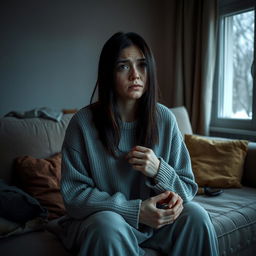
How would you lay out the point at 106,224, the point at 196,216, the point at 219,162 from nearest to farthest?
the point at 106,224 → the point at 196,216 → the point at 219,162

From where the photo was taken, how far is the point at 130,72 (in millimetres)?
1240

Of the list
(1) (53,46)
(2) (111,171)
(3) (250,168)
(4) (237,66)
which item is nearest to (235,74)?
(4) (237,66)

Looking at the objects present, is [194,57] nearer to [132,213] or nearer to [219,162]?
[219,162]

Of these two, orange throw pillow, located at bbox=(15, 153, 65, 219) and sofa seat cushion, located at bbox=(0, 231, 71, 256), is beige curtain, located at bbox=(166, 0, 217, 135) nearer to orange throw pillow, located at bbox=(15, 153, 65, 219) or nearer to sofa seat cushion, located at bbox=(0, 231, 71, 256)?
orange throw pillow, located at bbox=(15, 153, 65, 219)

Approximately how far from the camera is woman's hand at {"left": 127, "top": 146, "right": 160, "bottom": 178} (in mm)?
1122

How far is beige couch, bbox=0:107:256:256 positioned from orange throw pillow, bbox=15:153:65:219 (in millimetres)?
74

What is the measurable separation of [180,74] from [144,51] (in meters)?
1.65

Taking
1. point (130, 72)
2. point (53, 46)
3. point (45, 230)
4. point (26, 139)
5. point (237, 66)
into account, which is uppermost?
point (53, 46)

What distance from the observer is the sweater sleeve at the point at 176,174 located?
115cm

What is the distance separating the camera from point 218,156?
195cm

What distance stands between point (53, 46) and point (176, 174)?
5.58ft

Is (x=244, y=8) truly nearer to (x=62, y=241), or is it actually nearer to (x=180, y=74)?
(x=180, y=74)

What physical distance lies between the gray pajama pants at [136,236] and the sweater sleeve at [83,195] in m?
0.03

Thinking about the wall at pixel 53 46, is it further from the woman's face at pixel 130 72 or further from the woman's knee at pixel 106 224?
the woman's knee at pixel 106 224
